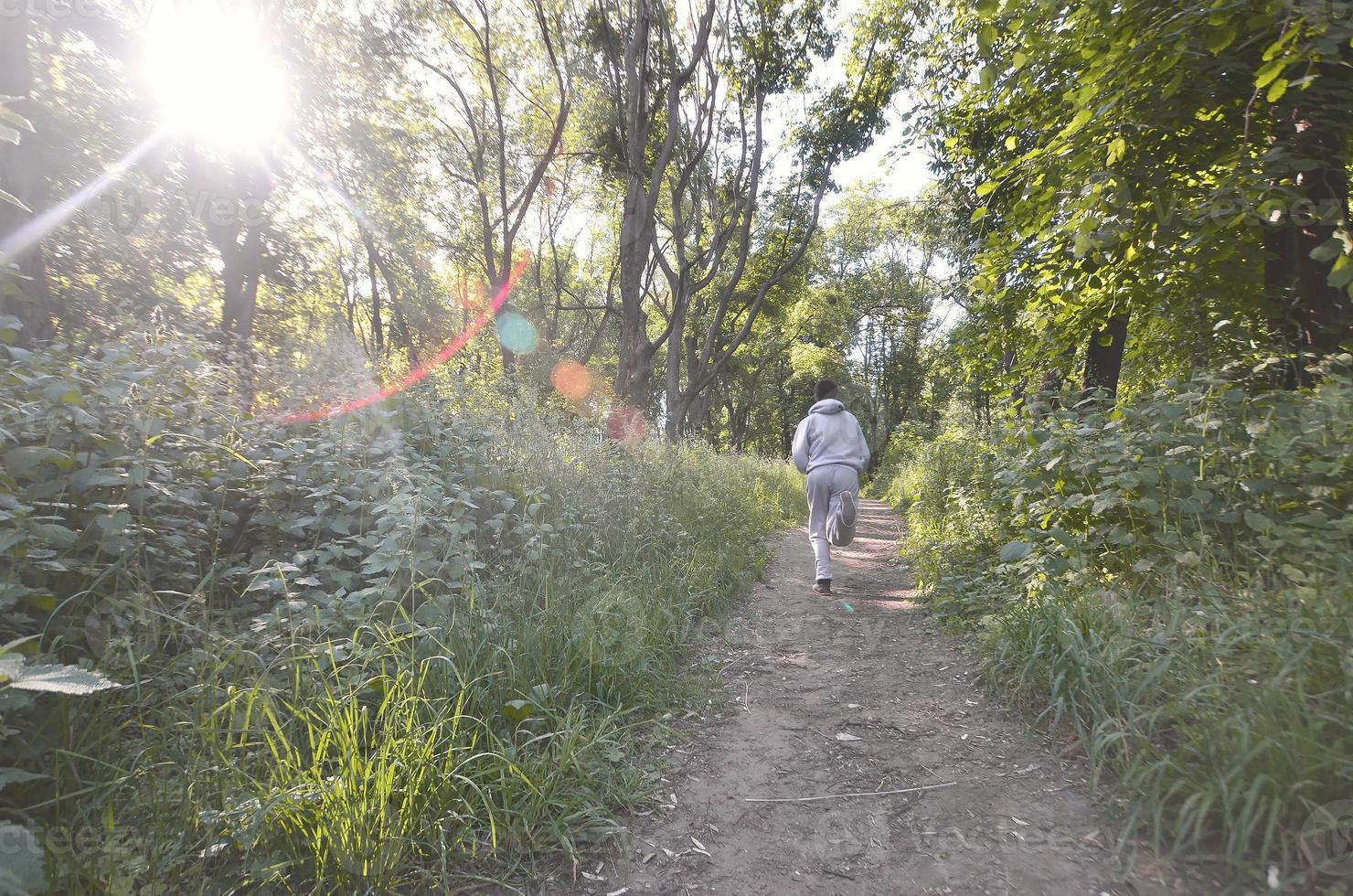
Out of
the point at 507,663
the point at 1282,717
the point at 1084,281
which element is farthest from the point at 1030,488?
the point at 507,663

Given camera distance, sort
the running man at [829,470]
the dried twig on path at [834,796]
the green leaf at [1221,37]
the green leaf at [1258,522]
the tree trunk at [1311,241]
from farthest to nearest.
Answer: the running man at [829,470] → the tree trunk at [1311,241] → the green leaf at [1221,37] → the green leaf at [1258,522] → the dried twig on path at [834,796]

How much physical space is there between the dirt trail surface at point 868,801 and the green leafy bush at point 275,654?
30cm

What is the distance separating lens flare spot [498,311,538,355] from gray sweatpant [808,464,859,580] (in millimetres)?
20999

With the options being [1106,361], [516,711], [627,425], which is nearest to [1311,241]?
[1106,361]

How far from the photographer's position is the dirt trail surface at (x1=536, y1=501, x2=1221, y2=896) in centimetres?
192

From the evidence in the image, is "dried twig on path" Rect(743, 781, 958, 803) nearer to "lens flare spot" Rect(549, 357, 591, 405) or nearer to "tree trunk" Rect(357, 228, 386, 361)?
"tree trunk" Rect(357, 228, 386, 361)

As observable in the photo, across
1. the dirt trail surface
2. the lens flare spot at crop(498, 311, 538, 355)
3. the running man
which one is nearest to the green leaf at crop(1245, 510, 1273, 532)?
the dirt trail surface

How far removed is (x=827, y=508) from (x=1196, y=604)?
348 cm

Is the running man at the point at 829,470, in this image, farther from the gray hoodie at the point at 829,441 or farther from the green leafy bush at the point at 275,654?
the green leafy bush at the point at 275,654

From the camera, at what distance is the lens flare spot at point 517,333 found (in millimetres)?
25125

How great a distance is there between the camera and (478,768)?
2258 millimetres

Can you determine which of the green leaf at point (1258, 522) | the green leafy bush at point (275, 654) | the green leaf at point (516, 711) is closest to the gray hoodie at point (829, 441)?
the green leafy bush at point (275, 654)

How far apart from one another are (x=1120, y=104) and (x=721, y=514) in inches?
215

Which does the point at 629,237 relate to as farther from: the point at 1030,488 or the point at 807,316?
the point at 807,316
